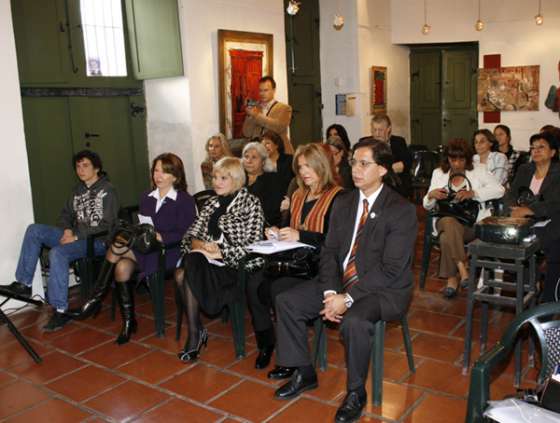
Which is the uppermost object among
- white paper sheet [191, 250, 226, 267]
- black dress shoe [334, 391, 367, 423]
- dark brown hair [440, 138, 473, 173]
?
dark brown hair [440, 138, 473, 173]

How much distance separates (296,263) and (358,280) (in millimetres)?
483

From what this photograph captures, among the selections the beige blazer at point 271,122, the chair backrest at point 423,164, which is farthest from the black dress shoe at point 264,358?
the chair backrest at point 423,164

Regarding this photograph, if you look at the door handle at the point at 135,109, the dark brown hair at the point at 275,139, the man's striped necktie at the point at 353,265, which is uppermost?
the door handle at the point at 135,109

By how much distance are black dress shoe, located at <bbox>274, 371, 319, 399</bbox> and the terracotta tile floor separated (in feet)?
0.13

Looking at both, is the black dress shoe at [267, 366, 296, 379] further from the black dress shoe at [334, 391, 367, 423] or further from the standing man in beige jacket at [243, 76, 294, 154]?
the standing man in beige jacket at [243, 76, 294, 154]

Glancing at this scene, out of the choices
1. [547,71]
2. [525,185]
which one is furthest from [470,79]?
[525,185]

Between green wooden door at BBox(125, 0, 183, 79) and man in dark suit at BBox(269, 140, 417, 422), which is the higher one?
green wooden door at BBox(125, 0, 183, 79)

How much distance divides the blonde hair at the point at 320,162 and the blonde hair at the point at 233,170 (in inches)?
15.5

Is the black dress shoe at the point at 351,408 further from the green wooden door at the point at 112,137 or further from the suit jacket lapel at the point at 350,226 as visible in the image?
the green wooden door at the point at 112,137

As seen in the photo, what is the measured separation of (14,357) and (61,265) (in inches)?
28.9

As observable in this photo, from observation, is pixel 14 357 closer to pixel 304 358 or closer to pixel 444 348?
pixel 304 358

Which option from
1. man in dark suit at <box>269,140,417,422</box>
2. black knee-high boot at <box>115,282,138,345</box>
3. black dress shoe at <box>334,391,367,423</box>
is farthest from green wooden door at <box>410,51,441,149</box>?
black dress shoe at <box>334,391,367,423</box>

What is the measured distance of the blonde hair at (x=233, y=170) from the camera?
3854 millimetres

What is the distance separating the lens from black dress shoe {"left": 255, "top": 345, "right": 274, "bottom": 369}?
352cm
